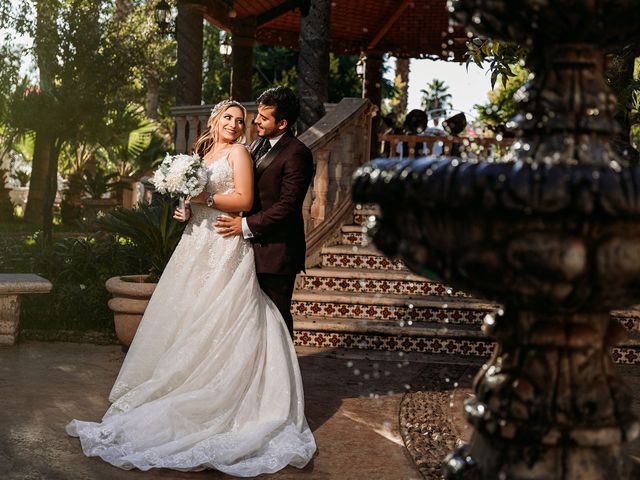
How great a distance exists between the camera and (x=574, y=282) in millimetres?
1905

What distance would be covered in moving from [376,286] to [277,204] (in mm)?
3627

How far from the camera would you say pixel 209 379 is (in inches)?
217

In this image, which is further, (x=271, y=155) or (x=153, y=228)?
(x=153, y=228)

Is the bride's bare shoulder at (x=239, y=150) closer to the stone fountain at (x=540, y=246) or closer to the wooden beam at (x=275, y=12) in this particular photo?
the stone fountain at (x=540, y=246)

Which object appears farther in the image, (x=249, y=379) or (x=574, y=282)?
(x=249, y=379)

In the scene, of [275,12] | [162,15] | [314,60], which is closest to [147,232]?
[314,60]

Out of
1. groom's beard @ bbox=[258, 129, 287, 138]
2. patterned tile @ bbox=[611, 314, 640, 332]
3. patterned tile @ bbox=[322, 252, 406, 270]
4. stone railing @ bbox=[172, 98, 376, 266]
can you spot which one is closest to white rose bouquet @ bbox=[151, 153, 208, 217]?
groom's beard @ bbox=[258, 129, 287, 138]

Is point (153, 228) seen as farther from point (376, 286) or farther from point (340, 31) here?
point (340, 31)

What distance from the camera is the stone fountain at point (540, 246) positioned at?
1870 millimetres

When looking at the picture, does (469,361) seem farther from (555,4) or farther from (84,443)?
(555,4)

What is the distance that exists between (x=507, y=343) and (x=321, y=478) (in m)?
2.91

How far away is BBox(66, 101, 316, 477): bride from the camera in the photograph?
5.09 m

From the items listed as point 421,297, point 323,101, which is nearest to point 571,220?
point 421,297

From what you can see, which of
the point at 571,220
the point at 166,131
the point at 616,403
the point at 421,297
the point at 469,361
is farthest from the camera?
the point at 166,131
